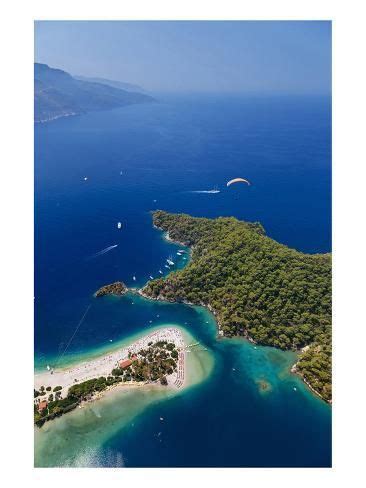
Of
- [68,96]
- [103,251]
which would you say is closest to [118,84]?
[68,96]

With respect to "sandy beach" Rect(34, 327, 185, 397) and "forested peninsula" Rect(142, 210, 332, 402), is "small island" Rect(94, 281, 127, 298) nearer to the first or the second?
"forested peninsula" Rect(142, 210, 332, 402)

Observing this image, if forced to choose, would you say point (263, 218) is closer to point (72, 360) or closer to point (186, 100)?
point (72, 360)

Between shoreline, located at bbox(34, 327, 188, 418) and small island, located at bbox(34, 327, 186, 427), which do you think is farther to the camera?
shoreline, located at bbox(34, 327, 188, 418)

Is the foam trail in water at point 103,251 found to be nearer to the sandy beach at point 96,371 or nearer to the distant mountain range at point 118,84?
the sandy beach at point 96,371

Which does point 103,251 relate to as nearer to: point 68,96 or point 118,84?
point 68,96

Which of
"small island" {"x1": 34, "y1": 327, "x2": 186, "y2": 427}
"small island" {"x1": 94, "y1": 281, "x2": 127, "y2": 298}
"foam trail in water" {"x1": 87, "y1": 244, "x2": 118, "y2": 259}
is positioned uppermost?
"foam trail in water" {"x1": 87, "y1": 244, "x2": 118, "y2": 259}

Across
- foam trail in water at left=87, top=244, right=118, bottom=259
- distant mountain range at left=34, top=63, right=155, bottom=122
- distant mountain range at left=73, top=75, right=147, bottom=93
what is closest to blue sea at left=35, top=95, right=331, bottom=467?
foam trail in water at left=87, top=244, right=118, bottom=259

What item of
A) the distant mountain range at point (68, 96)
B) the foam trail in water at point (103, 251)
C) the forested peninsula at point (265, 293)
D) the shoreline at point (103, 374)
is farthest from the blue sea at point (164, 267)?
the distant mountain range at point (68, 96)
